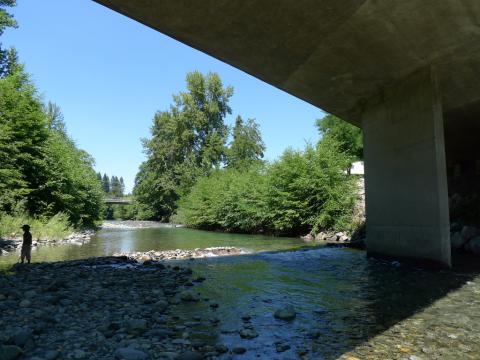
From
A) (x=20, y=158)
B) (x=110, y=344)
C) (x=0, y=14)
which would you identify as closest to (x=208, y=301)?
(x=110, y=344)

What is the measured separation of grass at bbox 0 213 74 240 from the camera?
19281 millimetres

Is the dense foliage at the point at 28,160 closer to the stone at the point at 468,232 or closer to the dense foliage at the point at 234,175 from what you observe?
the dense foliage at the point at 234,175

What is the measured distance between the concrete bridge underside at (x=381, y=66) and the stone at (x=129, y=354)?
21.4 ft

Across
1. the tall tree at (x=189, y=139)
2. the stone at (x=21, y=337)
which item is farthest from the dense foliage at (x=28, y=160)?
the tall tree at (x=189, y=139)

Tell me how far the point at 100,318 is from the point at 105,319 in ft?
0.37

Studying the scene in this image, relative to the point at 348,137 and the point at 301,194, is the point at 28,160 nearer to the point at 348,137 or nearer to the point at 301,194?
the point at 301,194

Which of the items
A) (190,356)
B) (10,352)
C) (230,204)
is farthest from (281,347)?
(230,204)

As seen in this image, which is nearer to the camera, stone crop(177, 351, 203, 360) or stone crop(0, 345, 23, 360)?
stone crop(0, 345, 23, 360)

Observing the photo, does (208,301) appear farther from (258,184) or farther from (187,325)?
(258,184)

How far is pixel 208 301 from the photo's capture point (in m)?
6.94

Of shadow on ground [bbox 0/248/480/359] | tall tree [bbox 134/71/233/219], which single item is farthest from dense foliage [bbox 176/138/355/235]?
tall tree [bbox 134/71/233/219]

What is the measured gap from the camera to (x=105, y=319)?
5.46 m

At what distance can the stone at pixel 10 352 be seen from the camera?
3854 millimetres

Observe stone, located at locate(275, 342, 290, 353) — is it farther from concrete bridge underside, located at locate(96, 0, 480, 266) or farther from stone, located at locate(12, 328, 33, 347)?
concrete bridge underside, located at locate(96, 0, 480, 266)
